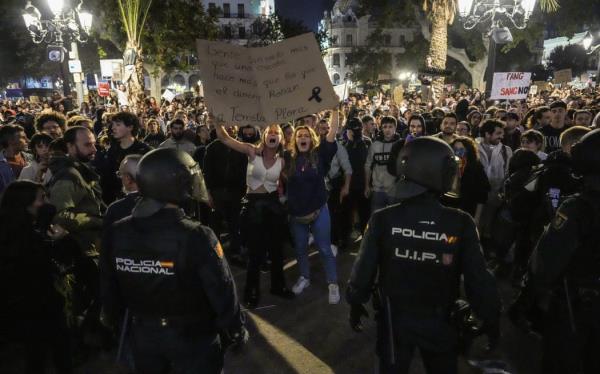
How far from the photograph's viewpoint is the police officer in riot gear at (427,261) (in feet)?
7.61

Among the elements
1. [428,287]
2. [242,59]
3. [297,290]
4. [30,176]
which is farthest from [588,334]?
[30,176]

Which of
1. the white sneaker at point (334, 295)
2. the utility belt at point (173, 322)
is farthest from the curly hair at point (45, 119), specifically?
the utility belt at point (173, 322)

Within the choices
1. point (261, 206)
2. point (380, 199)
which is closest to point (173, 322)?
point (261, 206)

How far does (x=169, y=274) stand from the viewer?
2.23m

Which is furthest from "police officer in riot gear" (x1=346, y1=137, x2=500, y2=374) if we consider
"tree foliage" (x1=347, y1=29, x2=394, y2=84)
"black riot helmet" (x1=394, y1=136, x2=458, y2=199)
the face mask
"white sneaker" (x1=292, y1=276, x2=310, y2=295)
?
"tree foliage" (x1=347, y1=29, x2=394, y2=84)

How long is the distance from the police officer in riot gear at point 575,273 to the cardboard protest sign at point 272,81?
2.50 m

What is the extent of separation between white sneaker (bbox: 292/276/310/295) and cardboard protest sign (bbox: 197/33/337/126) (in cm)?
199

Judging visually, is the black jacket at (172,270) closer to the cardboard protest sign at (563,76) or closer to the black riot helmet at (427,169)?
the black riot helmet at (427,169)

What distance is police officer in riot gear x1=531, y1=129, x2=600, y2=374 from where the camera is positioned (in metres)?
2.40

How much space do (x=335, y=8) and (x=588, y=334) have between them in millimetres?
96040

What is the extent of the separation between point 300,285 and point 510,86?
25.6 feet

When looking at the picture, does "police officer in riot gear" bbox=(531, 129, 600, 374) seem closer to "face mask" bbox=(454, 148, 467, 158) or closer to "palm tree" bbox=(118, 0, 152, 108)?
"face mask" bbox=(454, 148, 467, 158)

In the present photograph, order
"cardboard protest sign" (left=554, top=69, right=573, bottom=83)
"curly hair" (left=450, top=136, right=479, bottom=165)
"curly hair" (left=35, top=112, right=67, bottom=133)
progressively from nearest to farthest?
"curly hair" (left=450, top=136, right=479, bottom=165), "curly hair" (left=35, top=112, right=67, bottom=133), "cardboard protest sign" (left=554, top=69, right=573, bottom=83)

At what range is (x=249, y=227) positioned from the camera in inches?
189
